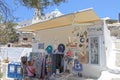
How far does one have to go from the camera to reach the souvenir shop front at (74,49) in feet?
41.0

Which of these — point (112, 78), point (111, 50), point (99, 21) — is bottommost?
point (112, 78)

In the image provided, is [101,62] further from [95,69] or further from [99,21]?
[99,21]

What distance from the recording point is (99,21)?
12.4 meters

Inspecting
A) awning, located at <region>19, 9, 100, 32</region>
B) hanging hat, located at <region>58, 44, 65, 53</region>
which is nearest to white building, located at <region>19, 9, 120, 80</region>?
awning, located at <region>19, 9, 100, 32</region>

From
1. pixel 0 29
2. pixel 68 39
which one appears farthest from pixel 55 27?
pixel 0 29

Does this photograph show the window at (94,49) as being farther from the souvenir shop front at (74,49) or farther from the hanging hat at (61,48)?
the hanging hat at (61,48)

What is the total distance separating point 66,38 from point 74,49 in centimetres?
126

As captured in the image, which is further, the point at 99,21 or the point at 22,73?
the point at 22,73

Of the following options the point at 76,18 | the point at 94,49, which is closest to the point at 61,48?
the point at 76,18

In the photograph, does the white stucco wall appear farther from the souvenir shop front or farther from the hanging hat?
the hanging hat

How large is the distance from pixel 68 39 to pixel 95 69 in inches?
115

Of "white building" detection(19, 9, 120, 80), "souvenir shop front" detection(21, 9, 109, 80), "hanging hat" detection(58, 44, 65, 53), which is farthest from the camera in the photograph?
"hanging hat" detection(58, 44, 65, 53)

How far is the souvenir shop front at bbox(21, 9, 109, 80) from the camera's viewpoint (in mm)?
12492

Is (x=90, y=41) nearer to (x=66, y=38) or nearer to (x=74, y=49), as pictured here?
(x=74, y=49)
